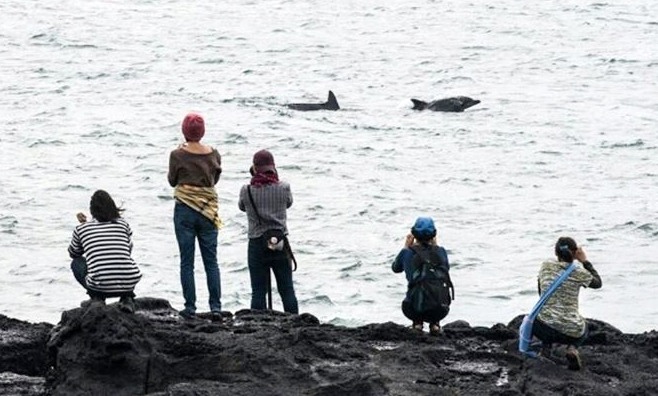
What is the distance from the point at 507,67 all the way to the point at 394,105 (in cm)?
848

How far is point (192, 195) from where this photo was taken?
14.1 m

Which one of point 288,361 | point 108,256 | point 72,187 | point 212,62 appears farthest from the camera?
point 212,62

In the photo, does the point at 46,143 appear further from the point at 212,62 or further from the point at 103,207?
the point at 103,207

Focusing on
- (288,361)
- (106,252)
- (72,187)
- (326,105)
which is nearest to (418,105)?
(326,105)

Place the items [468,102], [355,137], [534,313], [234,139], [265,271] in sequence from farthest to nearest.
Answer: [468,102]
[355,137]
[234,139]
[265,271]
[534,313]

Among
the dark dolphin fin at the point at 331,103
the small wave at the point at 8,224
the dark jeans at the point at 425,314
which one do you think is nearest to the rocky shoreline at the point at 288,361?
the dark jeans at the point at 425,314

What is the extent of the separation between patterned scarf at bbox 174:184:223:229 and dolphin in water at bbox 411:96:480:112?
2696 centimetres

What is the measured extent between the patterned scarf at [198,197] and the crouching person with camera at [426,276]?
2.03m

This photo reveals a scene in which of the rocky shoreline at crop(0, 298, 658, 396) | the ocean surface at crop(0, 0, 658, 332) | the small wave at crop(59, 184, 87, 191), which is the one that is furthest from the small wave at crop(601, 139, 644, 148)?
the rocky shoreline at crop(0, 298, 658, 396)

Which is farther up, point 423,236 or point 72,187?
point 423,236

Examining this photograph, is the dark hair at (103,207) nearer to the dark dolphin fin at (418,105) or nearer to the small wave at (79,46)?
the dark dolphin fin at (418,105)

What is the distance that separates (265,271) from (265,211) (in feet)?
2.22

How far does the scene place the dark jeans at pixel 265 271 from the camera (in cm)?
1456

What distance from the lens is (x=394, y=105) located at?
41.7 metres
